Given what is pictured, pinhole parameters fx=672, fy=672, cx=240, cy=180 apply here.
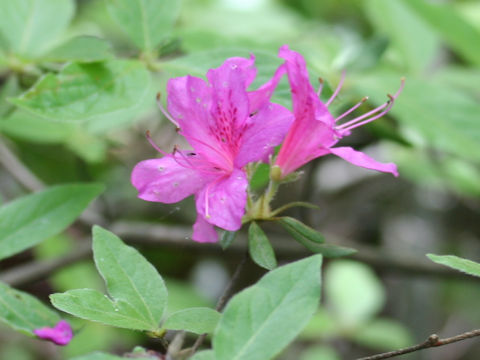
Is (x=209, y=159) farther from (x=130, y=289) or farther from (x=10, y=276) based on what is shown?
(x=10, y=276)

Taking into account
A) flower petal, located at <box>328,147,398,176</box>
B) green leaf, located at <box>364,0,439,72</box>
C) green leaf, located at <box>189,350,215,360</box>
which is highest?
flower petal, located at <box>328,147,398,176</box>

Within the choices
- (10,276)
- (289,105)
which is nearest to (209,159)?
(289,105)

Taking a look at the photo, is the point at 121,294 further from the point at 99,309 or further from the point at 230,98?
the point at 230,98

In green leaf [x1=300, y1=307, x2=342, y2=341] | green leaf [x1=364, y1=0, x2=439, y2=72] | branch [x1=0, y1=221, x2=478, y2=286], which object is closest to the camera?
branch [x1=0, y1=221, x2=478, y2=286]

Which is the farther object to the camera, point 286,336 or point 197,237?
point 197,237

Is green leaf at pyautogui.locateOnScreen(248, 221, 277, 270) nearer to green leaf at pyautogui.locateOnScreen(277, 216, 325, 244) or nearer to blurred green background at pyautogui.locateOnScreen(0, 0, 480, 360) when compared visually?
green leaf at pyautogui.locateOnScreen(277, 216, 325, 244)

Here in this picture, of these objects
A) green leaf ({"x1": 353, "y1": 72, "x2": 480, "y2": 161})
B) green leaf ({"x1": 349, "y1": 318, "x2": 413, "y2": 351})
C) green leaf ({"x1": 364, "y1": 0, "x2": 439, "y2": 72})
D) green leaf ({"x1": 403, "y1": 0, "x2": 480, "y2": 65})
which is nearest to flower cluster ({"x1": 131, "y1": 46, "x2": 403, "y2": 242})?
green leaf ({"x1": 353, "y1": 72, "x2": 480, "y2": 161})

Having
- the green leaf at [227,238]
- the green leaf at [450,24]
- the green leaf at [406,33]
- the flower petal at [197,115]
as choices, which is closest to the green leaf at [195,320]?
the green leaf at [227,238]

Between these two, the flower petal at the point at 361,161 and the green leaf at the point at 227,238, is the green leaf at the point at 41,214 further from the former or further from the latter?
the flower petal at the point at 361,161
